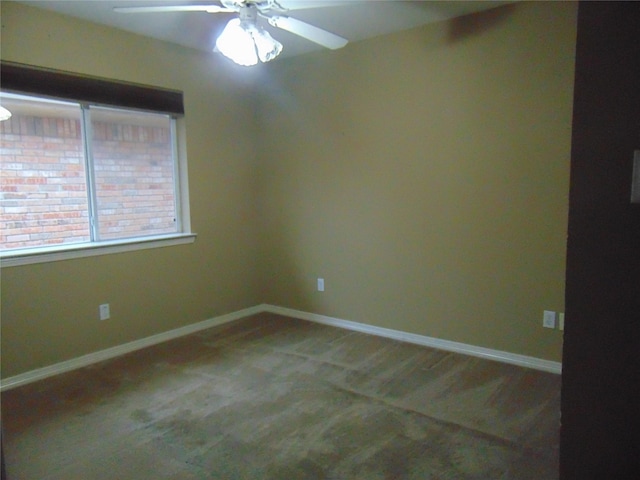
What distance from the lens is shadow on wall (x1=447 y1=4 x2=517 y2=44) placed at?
3025 millimetres

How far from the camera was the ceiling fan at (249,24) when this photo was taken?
2.21 meters

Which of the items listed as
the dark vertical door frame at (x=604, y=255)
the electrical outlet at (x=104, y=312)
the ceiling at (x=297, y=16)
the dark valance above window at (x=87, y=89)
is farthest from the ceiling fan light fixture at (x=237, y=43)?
the electrical outlet at (x=104, y=312)

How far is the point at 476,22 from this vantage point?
3145 mm

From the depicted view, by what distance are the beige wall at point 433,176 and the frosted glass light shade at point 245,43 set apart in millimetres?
1465

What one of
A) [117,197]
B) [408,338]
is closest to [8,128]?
[117,197]

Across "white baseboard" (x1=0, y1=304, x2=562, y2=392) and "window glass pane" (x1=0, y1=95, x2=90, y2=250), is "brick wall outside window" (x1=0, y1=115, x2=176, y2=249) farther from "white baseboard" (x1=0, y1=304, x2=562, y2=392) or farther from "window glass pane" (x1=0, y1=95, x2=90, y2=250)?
"white baseboard" (x1=0, y1=304, x2=562, y2=392)

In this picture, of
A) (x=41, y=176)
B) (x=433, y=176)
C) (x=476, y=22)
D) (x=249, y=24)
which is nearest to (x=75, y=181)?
(x=41, y=176)

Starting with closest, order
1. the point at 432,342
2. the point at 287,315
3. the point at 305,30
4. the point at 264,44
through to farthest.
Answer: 1. the point at 264,44
2. the point at 305,30
3. the point at 432,342
4. the point at 287,315

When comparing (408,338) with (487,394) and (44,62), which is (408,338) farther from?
(44,62)

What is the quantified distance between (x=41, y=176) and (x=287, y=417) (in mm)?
2307

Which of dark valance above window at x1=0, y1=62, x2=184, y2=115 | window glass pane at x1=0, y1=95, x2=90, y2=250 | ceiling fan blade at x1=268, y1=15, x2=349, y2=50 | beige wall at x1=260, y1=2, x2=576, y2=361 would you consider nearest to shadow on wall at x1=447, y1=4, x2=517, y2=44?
beige wall at x1=260, y1=2, x2=576, y2=361

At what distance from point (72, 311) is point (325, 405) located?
1.94m

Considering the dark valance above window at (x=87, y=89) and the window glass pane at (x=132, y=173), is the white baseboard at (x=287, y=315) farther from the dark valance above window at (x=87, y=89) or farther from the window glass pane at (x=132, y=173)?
the dark valance above window at (x=87, y=89)

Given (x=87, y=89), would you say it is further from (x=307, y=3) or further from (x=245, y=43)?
(x=307, y=3)
